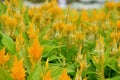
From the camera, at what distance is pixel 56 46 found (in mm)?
2463

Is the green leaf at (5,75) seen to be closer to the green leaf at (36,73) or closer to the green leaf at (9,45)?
the green leaf at (36,73)

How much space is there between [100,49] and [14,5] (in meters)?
1.16

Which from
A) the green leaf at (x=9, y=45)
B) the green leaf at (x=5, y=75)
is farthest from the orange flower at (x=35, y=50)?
the green leaf at (x=9, y=45)

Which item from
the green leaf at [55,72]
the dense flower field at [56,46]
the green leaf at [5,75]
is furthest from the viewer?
the green leaf at [55,72]

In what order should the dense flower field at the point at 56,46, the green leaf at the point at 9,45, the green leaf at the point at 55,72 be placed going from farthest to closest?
the green leaf at the point at 9,45 < the green leaf at the point at 55,72 < the dense flower field at the point at 56,46

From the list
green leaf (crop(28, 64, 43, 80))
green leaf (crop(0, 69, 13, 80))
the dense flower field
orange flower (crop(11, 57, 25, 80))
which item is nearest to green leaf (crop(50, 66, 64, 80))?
the dense flower field

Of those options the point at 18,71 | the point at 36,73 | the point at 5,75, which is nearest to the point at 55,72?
the point at 36,73

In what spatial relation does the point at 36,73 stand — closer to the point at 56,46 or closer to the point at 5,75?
the point at 5,75

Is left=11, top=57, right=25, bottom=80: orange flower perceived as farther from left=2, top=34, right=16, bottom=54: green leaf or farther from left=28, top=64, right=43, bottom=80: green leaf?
left=2, top=34, right=16, bottom=54: green leaf

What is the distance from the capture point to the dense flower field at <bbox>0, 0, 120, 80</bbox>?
1790 millimetres

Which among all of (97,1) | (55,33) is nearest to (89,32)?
(55,33)

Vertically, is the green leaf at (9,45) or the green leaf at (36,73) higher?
the green leaf at (9,45)

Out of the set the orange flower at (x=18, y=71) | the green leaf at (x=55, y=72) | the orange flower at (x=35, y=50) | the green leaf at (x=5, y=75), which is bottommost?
the green leaf at (x=55, y=72)

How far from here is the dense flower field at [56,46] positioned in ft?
5.87
